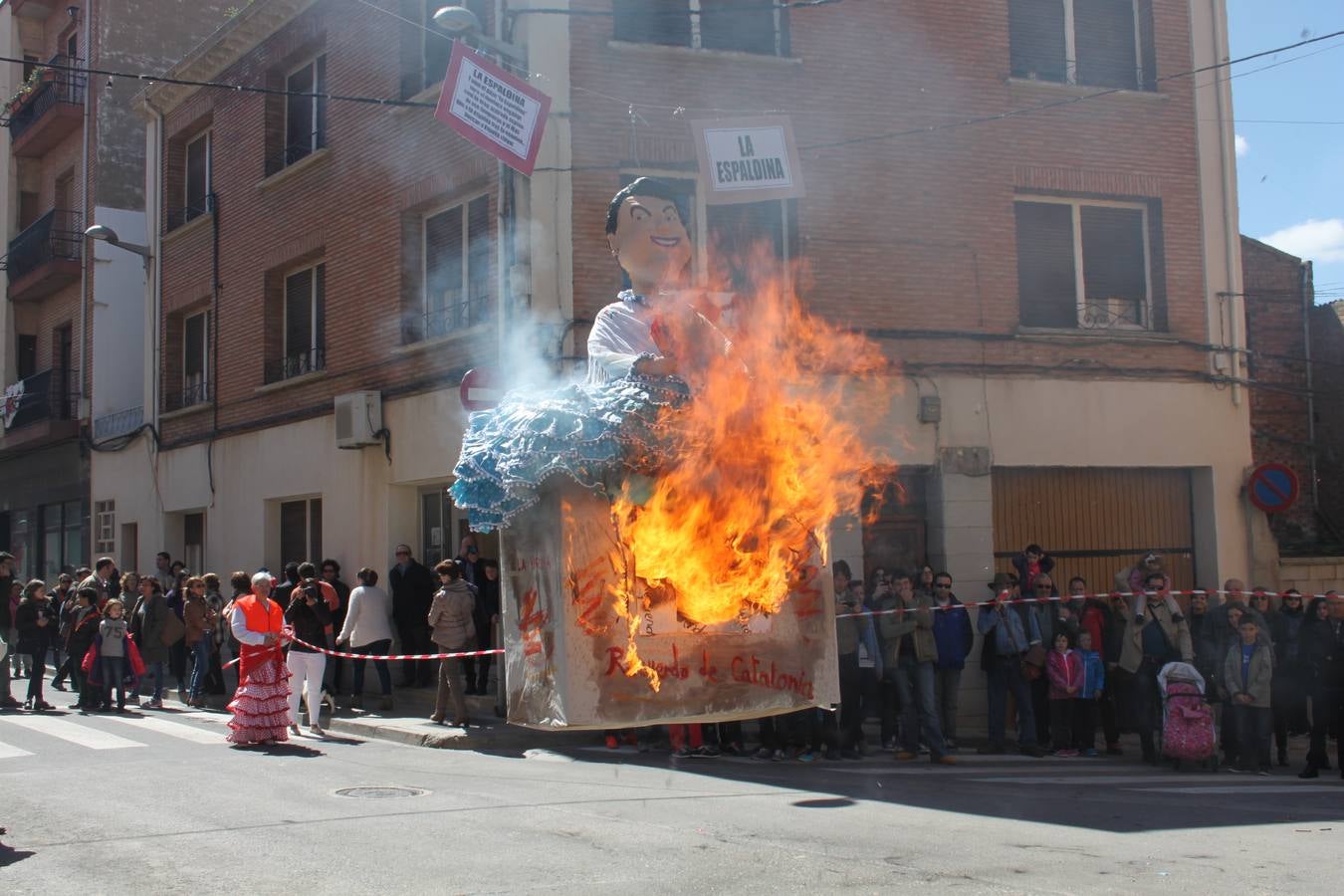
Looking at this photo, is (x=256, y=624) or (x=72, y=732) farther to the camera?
(x=72, y=732)

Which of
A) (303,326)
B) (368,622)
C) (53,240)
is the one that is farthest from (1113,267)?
(53,240)

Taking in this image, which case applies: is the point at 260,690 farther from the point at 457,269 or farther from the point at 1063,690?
the point at 1063,690

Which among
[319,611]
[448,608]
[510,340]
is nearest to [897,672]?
[448,608]

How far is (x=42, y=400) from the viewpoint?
27.4 meters

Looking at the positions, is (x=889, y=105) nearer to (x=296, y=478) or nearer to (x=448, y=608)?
(x=448, y=608)

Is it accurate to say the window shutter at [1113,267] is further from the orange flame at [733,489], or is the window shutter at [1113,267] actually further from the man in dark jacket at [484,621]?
the orange flame at [733,489]

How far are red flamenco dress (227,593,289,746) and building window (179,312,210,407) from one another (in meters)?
9.61

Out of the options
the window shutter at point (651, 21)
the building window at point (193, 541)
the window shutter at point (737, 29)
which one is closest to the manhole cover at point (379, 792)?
the window shutter at point (651, 21)

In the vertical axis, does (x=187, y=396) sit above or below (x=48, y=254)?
below

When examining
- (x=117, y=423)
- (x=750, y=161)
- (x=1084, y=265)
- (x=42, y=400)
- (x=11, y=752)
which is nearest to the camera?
(x=750, y=161)

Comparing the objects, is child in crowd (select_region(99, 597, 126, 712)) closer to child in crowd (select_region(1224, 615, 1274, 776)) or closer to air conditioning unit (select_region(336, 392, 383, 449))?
air conditioning unit (select_region(336, 392, 383, 449))

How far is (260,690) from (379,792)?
327 cm

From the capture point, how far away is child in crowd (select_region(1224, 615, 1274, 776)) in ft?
40.1

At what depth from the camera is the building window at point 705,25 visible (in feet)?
46.5
